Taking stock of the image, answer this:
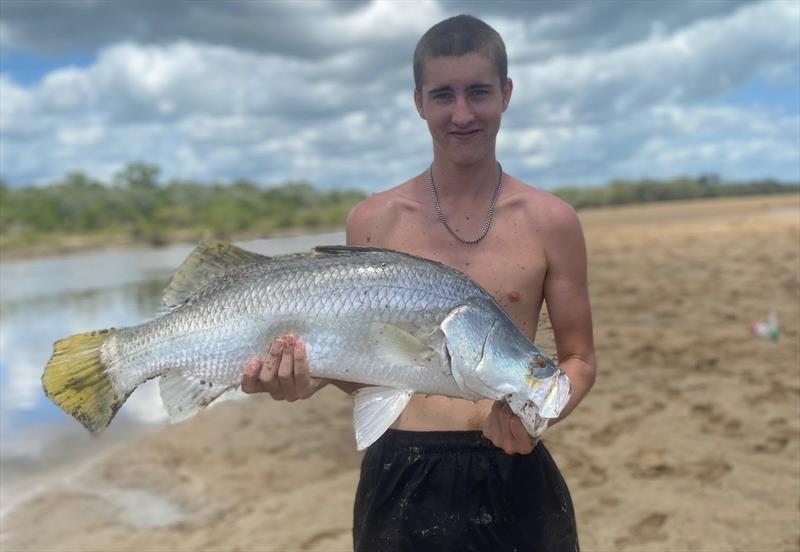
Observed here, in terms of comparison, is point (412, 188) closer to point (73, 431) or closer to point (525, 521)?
point (525, 521)

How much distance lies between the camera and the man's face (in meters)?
2.90

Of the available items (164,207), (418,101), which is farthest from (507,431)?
(164,207)

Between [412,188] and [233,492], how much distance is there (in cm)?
419

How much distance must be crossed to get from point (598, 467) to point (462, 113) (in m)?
3.97

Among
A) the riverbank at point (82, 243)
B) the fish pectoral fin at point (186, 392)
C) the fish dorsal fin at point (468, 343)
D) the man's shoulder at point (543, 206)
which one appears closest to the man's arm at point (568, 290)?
the man's shoulder at point (543, 206)

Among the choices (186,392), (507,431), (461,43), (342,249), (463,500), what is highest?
(461,43)

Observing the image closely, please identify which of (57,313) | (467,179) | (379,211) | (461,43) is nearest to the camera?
(461,43)

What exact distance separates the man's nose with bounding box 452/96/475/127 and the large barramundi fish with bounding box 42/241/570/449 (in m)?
0.67

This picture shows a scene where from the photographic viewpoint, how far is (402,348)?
2.41 meters

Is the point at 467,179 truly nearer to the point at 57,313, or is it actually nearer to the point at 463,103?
the point at 463,103

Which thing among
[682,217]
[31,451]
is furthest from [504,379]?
[682,217]

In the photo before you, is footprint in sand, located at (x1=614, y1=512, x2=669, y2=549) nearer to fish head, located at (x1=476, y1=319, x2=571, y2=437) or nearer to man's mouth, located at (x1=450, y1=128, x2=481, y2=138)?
fish head, located at (x1=476, y1=319, x2=571, y2=437)

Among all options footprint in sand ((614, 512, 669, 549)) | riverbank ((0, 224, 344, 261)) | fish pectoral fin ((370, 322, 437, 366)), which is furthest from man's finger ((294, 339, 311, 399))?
riverbank ((0, 224, 344, 261))

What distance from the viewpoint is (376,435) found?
96.5 inches
